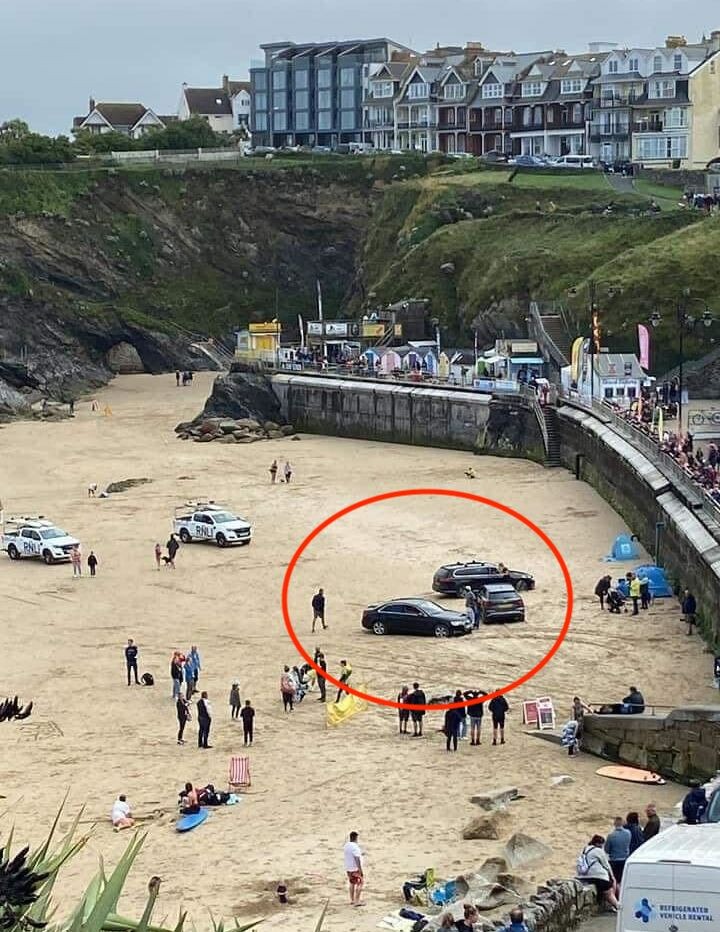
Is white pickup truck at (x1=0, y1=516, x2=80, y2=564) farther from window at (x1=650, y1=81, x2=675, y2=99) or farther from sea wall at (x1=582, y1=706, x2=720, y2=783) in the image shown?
window at (x1=650, y1=81, x2=675, y2=99)

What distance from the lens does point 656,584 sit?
32.6 metres

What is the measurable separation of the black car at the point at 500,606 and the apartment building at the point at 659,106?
65.9 meters

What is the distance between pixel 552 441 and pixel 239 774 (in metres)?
31.1

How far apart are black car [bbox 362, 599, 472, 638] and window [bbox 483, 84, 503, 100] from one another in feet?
272

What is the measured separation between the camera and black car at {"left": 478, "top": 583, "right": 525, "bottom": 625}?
1221 inches

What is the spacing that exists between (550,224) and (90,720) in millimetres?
55910

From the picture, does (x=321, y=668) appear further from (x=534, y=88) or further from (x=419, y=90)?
(x=419, y=90)

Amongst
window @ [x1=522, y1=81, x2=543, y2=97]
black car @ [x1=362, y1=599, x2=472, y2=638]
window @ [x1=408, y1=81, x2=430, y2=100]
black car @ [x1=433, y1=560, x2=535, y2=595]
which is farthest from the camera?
window @ [x1=408, y1=81, x2=430, y2=100]

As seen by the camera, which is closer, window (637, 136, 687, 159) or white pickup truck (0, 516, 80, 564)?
white pickup truck (0, 516, 80, 564)

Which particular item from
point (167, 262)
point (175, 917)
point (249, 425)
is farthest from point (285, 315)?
point (175, 917)

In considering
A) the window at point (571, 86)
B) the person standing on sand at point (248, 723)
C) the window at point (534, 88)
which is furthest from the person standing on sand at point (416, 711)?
the window at point (534, 88)

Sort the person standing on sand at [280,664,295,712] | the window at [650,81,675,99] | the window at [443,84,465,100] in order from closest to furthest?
the person standing on sand at [280,664,295,712]
the window at [650,81,675,99]
the window at [443,84,465,100]

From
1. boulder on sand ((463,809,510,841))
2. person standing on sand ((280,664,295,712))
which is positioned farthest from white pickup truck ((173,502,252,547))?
boulder on sand ((463,809,510,841))

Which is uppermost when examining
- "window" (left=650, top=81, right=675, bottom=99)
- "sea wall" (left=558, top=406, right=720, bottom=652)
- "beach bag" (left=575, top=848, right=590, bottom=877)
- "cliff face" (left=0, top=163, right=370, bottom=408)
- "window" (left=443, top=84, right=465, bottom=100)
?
"window" (left=443, top=84, right=465, bottom=100)
